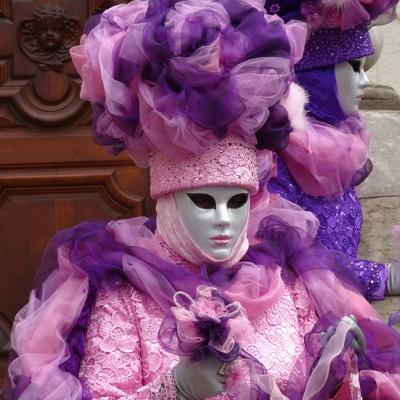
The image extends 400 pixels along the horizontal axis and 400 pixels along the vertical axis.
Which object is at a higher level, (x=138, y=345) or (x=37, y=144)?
(x=138, y=345)

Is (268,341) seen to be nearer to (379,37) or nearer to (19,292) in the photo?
(19,292)

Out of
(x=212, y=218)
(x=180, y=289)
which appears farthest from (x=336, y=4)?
(x=180, y=289)

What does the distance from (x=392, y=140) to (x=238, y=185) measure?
116cm

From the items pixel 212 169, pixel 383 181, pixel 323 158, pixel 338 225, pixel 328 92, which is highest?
pixel 212 169

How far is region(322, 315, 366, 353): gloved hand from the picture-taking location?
7.74 ft

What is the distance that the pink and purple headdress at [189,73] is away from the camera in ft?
8.06

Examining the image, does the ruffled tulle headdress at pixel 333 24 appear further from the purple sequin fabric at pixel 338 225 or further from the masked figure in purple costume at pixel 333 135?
the purple sequin fabric at pixel 338 225

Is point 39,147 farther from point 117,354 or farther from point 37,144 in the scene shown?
point 117,354

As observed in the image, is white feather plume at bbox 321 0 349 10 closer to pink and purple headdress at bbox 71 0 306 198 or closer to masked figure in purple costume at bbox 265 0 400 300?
masked figure in purple costume at bbox 265 0 400 300

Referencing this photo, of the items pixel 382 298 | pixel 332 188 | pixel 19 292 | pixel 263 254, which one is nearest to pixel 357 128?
pixel 332 188

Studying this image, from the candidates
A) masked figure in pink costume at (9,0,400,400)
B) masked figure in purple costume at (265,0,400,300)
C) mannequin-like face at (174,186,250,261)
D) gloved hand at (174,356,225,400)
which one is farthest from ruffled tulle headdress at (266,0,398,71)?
gloved hand at (174,356,225,400)

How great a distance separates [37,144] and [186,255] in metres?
0.85

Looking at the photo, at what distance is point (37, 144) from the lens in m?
3.28

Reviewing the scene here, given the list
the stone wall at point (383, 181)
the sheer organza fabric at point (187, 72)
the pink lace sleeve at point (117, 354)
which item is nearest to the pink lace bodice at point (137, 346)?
the pink lace sleeve at point (117, 354)
